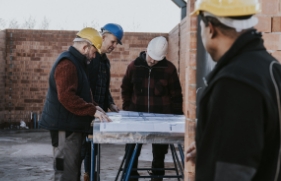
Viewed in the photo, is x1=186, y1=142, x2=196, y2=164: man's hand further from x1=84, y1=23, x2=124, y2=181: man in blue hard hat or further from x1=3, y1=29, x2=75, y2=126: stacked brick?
x1=3, y1=29, x2=75, y2=126: stacked brick

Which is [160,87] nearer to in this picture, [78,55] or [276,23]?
[78,55]

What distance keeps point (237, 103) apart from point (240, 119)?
5 centimetres

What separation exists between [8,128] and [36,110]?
0.89 meters

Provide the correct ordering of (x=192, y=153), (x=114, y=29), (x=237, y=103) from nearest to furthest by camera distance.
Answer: (x=237, y=103) → (x=192, y=153) → (x=114, y=29)

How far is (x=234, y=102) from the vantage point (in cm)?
149

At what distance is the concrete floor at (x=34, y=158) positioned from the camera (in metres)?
7.00

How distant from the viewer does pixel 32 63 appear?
13164mm

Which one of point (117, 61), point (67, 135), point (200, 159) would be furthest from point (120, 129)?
point (117, 61)

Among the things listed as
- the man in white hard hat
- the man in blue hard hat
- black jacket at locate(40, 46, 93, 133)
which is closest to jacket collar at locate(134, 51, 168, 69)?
the man in white hard hat

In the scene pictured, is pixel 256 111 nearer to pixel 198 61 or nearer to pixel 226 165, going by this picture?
pixel 226 165

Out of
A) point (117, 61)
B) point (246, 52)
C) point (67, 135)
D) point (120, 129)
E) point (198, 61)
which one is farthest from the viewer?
point (117, 61)

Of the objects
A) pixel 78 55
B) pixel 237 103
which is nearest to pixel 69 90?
pixel 78 55

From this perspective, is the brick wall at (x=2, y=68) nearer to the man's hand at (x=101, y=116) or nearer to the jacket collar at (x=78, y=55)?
the jacket collar at (x=78, y=55)

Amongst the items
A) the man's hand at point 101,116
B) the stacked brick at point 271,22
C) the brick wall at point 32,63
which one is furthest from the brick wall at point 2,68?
the stacked brick at point 271,22
